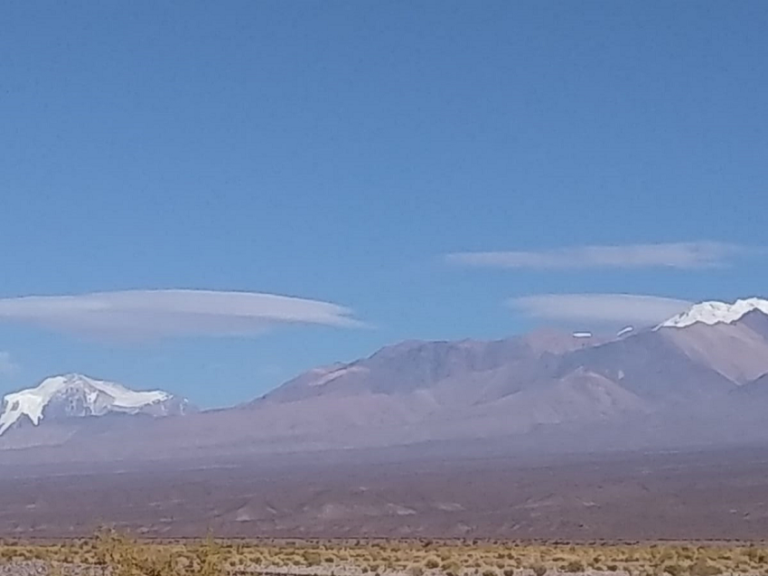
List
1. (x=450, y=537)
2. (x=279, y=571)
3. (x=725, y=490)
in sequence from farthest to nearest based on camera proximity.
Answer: (x=725, y=490) < (x=450, y=537) < (x=279, y=571)

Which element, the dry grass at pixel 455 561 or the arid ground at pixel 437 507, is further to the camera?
the arid ground at pixel 437 507

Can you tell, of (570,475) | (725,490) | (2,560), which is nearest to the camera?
(2,560)

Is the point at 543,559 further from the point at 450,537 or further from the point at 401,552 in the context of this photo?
the point at 450,537

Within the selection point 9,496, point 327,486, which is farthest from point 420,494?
point 9,496

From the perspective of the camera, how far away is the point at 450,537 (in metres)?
65.0

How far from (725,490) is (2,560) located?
205 ft

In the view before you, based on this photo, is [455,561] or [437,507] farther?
[437,507]

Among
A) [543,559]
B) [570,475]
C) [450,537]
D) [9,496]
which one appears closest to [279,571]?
[543,559]

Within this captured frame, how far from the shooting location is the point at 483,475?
127 m

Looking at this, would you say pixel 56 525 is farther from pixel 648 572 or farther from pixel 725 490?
pixel 648 572

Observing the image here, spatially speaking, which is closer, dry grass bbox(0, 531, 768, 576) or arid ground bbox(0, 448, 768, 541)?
dry grass bbox(0, 531, 768, 576)

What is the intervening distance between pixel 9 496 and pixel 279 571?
95541 mm

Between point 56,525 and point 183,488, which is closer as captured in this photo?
point 56,525

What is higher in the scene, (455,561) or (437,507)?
(437,507)
